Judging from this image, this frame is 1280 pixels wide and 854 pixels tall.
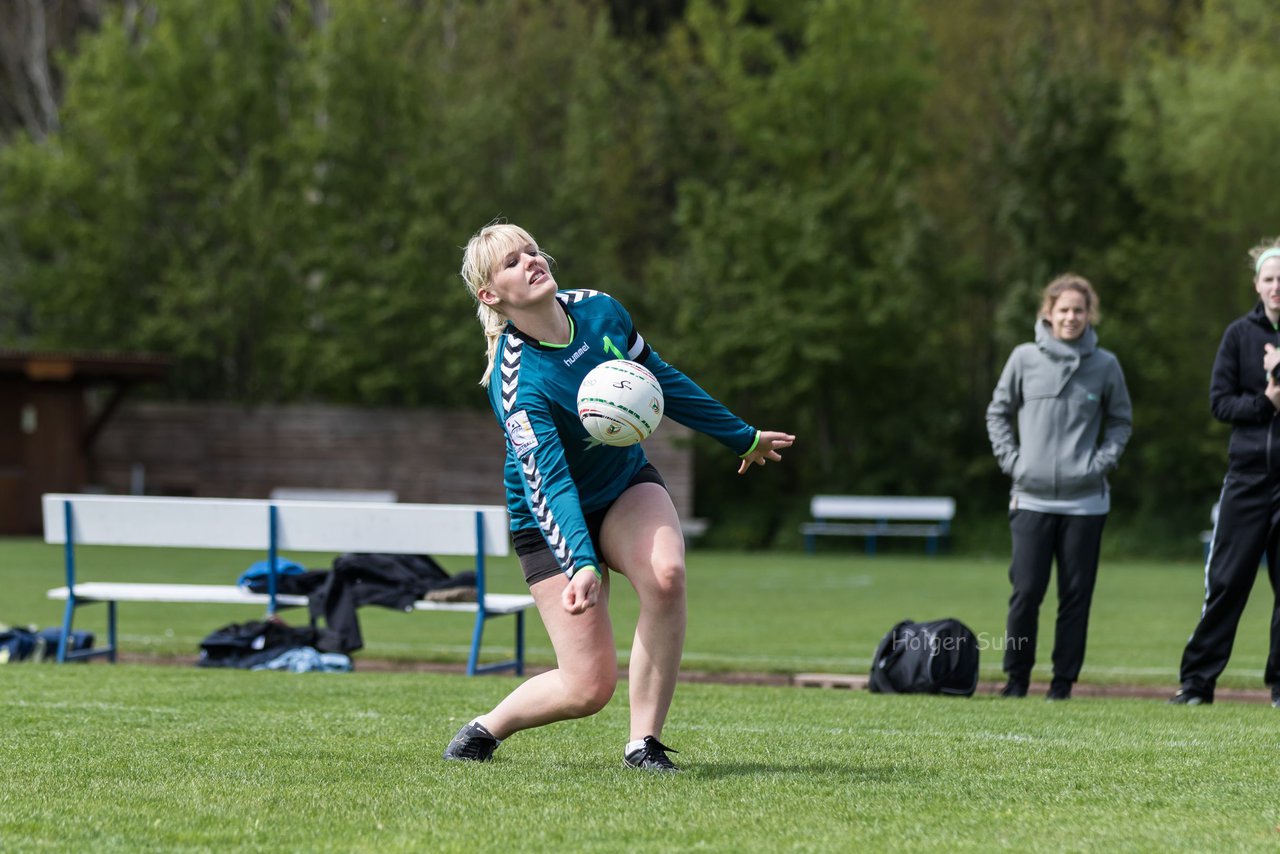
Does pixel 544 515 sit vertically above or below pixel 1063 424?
above

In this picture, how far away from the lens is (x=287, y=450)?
33.2 metres

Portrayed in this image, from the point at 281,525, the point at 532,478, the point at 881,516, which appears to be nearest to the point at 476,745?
the point at 532,478

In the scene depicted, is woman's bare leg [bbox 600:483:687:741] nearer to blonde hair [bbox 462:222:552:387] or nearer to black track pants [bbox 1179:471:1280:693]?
blonde hair [bbox 462:222:552:387]

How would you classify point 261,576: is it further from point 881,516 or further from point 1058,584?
point 881,516

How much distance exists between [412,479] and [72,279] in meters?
8.41

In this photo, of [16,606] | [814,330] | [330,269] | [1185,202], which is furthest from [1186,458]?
[16,606]

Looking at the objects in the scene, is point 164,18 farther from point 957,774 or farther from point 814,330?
point 957,774

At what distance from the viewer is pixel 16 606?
1554cm

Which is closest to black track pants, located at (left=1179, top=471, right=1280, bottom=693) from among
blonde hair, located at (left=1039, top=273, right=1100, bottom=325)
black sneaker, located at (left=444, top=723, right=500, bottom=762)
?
Result: blonde hair, located at (left=1039, top=273, right=1100, bottom=325)

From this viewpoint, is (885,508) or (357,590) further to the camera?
(885,508)

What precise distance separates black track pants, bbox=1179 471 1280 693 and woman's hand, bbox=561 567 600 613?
179 inches

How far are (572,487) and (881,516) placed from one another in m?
25.4

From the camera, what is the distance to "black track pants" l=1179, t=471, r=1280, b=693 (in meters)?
8.48

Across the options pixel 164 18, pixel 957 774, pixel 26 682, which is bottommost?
pixel 26 682
